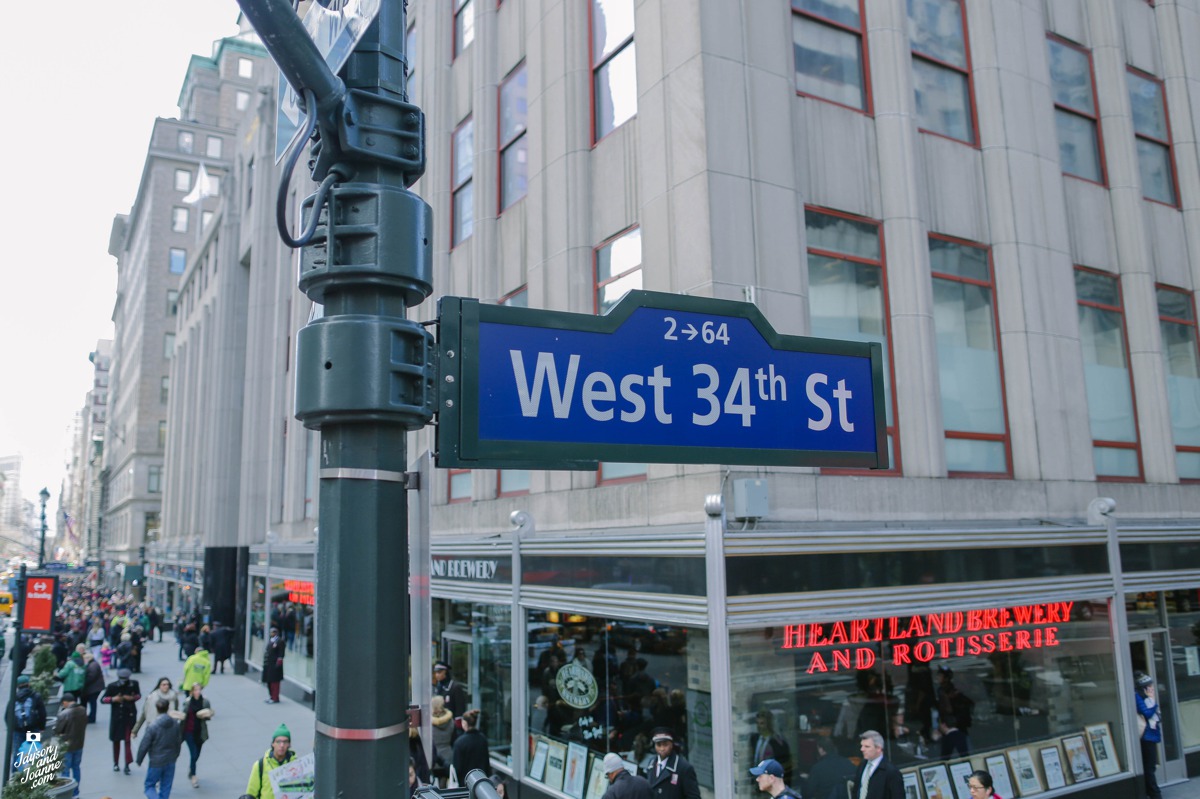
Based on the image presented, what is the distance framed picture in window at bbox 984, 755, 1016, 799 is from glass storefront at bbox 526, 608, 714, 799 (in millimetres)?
4072

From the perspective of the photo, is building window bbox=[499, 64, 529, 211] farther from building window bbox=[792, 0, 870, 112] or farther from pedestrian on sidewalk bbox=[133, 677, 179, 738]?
pedestrian on sidewalk bbox=[133, 677, 179, 738]

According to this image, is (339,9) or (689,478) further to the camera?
(689,478)

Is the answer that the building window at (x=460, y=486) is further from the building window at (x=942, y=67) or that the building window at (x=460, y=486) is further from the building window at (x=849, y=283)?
the building window at (x=942, y=67)

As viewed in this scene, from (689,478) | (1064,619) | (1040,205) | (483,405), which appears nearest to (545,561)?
(689,478)

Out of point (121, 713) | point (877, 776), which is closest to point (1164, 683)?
point (877, 776)

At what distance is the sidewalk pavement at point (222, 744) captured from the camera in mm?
14859

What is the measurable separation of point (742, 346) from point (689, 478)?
23.7ft

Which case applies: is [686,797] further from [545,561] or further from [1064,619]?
[1064,619]

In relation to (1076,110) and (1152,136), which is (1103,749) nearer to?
(1076,110)

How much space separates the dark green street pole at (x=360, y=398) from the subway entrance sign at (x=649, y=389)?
7.9 inches

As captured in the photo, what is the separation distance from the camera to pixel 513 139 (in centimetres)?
1628

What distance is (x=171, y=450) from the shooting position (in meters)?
59.2

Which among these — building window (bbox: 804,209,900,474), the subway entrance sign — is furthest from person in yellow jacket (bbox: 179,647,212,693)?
the subway entrance sign

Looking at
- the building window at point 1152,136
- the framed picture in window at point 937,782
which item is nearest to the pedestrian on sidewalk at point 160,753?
the framed picture in window at point 937,782
